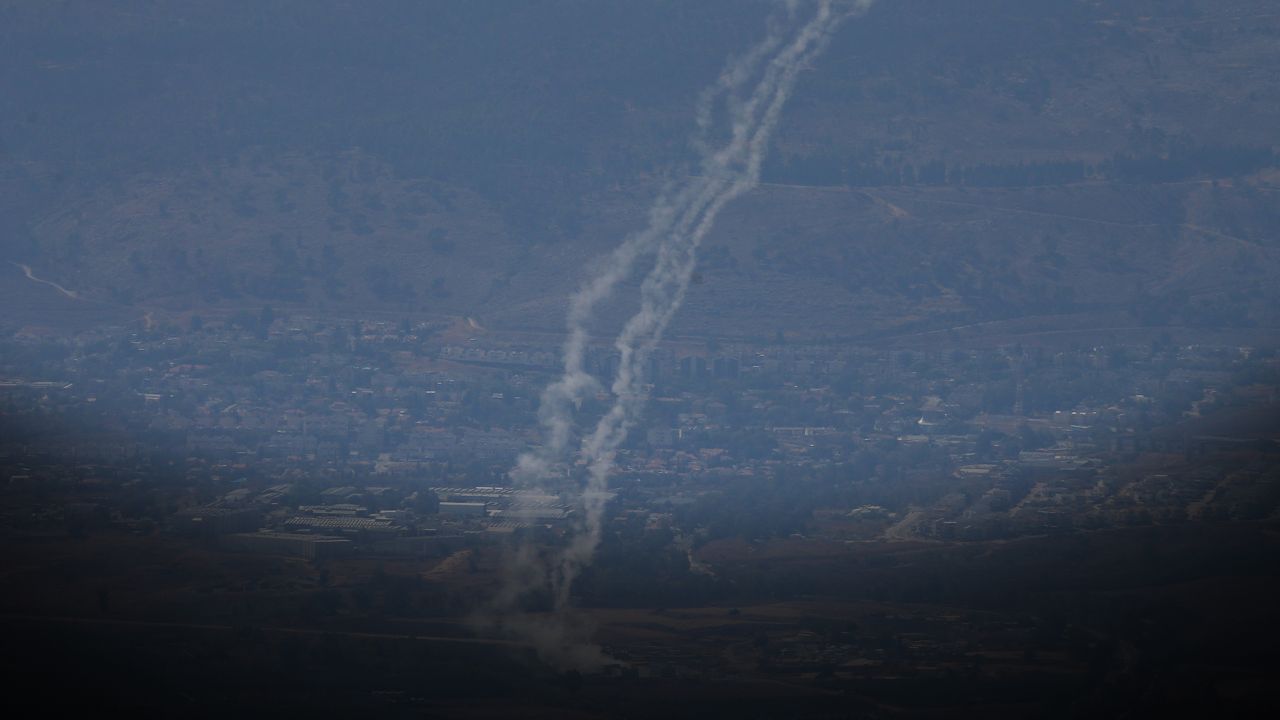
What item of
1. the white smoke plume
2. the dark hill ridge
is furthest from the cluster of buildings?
the dark hill ridge

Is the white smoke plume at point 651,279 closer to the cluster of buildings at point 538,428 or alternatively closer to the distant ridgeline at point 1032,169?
the cluster of buildings at point 538,428

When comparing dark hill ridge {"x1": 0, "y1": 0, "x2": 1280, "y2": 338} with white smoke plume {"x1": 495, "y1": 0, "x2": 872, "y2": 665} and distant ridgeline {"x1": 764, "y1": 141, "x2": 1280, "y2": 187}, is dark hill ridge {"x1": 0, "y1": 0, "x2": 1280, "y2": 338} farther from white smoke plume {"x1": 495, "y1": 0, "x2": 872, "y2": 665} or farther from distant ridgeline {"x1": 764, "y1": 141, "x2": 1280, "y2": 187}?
white smoke plume {"x1": 495, "y1": 0, "x2": 872, "y2": 665}

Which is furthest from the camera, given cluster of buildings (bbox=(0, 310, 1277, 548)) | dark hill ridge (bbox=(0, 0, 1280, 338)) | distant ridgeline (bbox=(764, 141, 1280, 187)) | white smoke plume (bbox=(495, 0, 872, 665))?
distant ridgeline (bbox=(764, 141, 1280, 187))

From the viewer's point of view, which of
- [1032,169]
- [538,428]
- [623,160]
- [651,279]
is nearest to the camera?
[538,428]

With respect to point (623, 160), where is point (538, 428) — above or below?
below

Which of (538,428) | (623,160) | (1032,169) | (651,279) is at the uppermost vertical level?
(1032,169)

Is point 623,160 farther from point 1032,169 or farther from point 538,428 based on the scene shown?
point 538,428

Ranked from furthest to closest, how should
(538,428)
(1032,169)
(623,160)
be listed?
(623,160), (1032,169), (538,428)

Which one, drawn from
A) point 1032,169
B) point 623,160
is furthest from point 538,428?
point 1032,169
